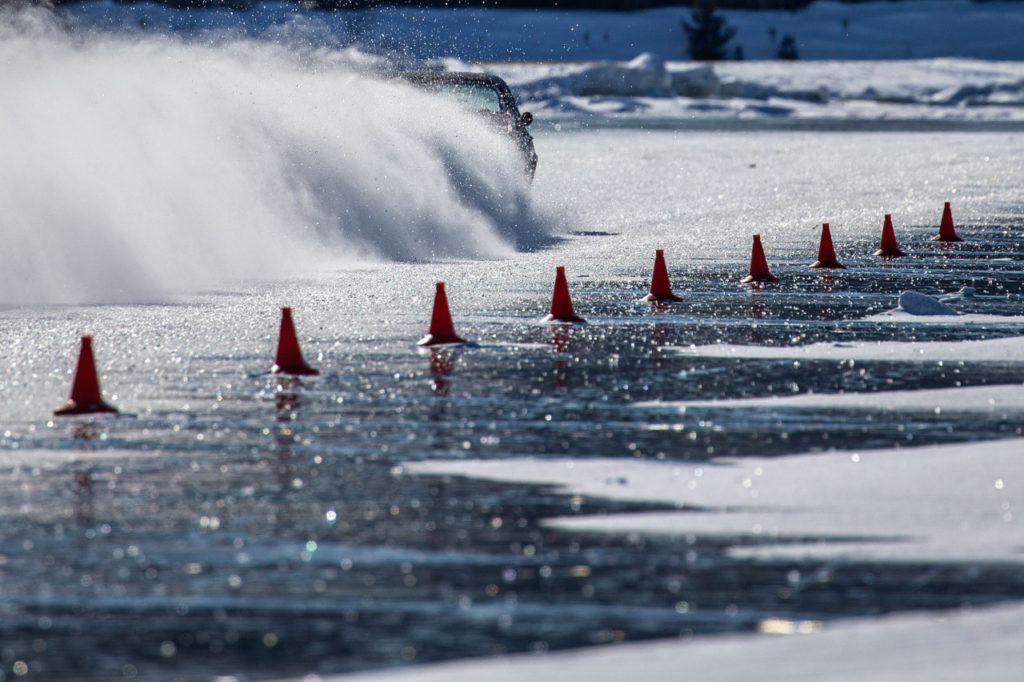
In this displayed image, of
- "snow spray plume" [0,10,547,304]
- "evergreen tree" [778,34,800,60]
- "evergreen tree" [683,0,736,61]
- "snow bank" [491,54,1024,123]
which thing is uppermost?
"evergreen tree" [683,0,736,61]

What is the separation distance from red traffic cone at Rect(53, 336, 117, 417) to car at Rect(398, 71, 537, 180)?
13442 mm

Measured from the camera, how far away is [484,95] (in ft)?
76.0

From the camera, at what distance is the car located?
22391 millimetres

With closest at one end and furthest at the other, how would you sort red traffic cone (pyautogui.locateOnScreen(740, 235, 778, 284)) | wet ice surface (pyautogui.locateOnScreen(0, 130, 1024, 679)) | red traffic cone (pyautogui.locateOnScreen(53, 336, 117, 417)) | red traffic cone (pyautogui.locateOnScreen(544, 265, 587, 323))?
wet ice surface (pyautogui.locateOnScreen(0, 130, 1024, 679))
red traffic cone (pyautogui.locateOnScreen(53, 336, 117, 417))
red traffic cone (pyautogui.locateOnScreen(544, 265, 587, 323))
red traffic cone (pyautogui.locateOnScreen(740, 235, 778, 284))

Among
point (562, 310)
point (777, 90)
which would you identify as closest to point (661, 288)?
point (562, 310)

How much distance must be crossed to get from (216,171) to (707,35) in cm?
8057

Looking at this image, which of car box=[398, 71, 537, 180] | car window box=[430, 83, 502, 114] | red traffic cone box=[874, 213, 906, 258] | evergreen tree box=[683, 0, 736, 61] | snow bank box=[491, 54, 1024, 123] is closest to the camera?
red traffic cone box=[874, 213, 906, 258]

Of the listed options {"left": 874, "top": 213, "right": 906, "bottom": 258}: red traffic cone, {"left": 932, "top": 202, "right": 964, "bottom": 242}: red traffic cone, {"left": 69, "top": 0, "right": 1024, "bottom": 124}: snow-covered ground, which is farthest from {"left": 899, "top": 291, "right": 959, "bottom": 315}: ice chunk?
{"left": 69, "top": 0, "right": 1024, "bottom": 124}: snow-covered ground

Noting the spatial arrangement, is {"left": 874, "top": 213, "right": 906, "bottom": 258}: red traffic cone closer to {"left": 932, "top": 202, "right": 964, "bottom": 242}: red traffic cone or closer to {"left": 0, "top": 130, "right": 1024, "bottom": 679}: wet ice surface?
{"left": 0, "top": 130, "right": 1024, "bottom": 679}: wet ice surface

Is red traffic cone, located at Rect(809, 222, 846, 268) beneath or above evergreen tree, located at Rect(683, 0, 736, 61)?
beneath

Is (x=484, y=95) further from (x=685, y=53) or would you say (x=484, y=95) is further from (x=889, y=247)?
(x=685, y=53)

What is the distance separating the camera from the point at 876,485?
7.18 metres

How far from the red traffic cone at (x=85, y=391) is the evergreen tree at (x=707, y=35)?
89.7m

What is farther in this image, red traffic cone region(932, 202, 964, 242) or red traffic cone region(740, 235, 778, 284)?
red traffic cone region(932, 202, 964, 242)
